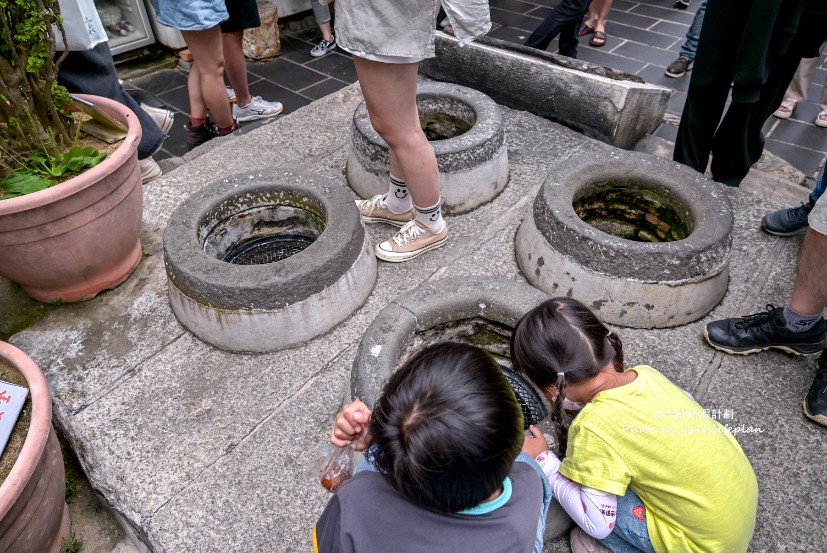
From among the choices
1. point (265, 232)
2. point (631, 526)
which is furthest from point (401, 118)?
point (631, 526)

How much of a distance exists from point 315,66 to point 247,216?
3392 millimetres

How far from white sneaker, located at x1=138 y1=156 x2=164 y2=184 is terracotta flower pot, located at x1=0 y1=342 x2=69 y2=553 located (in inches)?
66.5

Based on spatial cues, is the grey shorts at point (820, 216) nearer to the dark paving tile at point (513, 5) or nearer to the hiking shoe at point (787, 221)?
the hiking shoe at point (787, 221)

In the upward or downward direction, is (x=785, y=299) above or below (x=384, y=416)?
below

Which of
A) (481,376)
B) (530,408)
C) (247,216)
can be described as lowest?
(530,408)

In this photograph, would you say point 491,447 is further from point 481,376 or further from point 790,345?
point 790,345

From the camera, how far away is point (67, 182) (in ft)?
7.40

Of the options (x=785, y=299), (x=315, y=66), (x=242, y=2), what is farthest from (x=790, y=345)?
(x=315, y=66)

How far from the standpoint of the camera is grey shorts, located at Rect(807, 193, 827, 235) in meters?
1.98

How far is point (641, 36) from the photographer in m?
5.83

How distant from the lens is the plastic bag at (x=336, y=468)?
185 cm

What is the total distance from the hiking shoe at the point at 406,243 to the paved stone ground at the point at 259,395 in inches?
2.3

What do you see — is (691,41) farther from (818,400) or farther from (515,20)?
(818,400)

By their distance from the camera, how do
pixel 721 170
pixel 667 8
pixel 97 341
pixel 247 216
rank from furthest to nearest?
pixel 667 8
pixel 721 170
pixel 247 216
pixel 97 341
